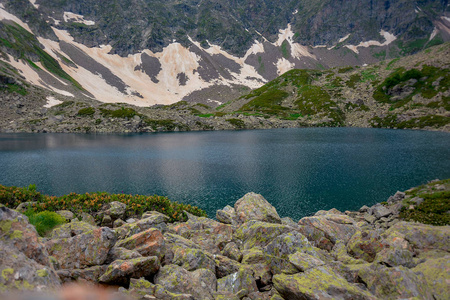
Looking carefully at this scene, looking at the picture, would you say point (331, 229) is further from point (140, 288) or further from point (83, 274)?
point (83, 274)

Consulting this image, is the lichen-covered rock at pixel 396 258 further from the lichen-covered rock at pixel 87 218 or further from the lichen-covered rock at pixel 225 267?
the lichen-covered rock at pixel 87 218

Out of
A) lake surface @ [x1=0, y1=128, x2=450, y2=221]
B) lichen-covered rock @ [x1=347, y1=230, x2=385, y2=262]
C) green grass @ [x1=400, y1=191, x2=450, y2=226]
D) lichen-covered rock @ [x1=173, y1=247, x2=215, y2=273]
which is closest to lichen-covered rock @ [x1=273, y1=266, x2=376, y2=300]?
lichen-covered rock @ [x1=173, y1=247, x2=215, y2=273]

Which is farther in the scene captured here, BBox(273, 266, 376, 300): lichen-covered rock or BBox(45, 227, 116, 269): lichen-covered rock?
BBox(45, 227, 116, 269): lichen-covered rock

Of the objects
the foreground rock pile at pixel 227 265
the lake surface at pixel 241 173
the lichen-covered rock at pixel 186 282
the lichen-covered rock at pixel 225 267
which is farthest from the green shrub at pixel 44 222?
the lake surface at pixel 241 173

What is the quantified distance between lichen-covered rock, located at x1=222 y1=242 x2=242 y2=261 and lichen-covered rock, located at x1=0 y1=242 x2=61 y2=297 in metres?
10.1

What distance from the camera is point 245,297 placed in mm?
10914

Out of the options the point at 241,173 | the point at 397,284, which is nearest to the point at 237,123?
the point at 241,173

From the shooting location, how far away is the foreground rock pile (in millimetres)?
8109

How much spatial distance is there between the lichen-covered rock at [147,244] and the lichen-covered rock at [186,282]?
113cm

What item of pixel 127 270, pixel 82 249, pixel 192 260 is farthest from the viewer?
pixel 192 260

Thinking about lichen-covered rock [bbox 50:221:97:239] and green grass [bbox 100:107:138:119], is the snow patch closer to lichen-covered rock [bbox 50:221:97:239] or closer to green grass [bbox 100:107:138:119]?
green grass [bbox 100:107:138:119]

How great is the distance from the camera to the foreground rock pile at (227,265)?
8.11 metres

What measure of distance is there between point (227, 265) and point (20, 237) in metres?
9.33

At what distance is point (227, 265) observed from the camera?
13.4 meters
